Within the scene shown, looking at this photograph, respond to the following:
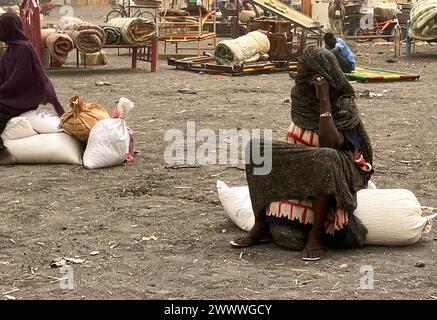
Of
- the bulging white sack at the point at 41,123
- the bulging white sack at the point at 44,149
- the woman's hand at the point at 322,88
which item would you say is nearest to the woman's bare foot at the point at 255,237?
the woman's hand at the point at 322,88

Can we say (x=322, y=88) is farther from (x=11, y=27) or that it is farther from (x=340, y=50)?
(x=340, y=50)

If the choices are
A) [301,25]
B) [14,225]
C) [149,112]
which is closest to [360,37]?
[301,25]

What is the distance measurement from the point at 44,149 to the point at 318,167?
3001 mm

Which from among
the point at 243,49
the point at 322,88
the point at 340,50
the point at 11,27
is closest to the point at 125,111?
the point at 11,27

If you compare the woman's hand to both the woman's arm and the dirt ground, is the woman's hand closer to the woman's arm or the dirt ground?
the woman's arm

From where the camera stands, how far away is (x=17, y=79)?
6.88 m

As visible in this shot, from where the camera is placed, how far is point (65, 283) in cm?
407

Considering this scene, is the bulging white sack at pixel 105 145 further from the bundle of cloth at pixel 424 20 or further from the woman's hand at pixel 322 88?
the bundle of cloth at pixel 424 20

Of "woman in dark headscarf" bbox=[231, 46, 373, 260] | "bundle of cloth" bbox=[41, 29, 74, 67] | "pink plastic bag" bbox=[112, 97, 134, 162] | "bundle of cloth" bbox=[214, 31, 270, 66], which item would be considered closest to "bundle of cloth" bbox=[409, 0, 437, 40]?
"bundle of cloth" bbox=[214, 31, 270, 66]

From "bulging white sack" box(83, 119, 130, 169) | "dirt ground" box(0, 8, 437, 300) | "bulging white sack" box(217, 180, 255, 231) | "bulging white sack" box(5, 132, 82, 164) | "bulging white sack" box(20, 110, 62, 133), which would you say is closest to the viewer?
"dirt ground" box(0, 8, 437, 300)

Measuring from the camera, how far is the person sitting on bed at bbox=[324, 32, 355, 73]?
1078cm

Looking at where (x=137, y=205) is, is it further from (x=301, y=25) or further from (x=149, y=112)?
(x=301, y=25)

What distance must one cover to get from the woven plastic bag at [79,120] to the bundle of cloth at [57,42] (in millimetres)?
5729

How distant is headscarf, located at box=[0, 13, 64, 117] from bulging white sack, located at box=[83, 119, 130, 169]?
58 centimetres
